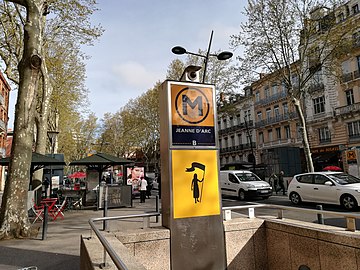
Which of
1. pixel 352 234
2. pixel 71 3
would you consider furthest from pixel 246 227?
pixel 71 3

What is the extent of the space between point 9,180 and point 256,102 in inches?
1545

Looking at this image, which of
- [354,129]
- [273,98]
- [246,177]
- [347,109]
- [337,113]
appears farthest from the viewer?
[273,98]

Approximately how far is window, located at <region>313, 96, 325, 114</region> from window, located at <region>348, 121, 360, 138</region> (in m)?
3.84

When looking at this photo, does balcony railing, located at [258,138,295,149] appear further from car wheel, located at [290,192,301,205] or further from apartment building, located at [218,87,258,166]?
car wheel, located at [290,192,301,205]

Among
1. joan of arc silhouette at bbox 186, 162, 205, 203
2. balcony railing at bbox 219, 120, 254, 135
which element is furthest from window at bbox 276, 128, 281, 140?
joan of arc silhouette at bbox 186, 162, 205, 203

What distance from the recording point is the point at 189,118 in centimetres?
546

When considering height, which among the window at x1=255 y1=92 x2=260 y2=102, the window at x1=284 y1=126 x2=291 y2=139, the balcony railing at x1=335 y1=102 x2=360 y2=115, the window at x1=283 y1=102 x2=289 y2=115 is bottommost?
the window at x1=284 y1=126 x2=291 y2=139

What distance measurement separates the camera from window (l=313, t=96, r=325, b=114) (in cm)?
3102

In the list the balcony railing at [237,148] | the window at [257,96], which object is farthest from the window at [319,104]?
the balcony railing at [237,148]

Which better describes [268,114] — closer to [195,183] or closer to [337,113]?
[337,113]

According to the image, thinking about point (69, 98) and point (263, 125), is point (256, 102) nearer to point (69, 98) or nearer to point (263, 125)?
point (263, 125)

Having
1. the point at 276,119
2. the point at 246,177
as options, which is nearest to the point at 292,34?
the point at 246,177

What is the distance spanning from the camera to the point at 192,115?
18.1 ft

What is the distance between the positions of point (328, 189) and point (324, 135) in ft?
69.5
